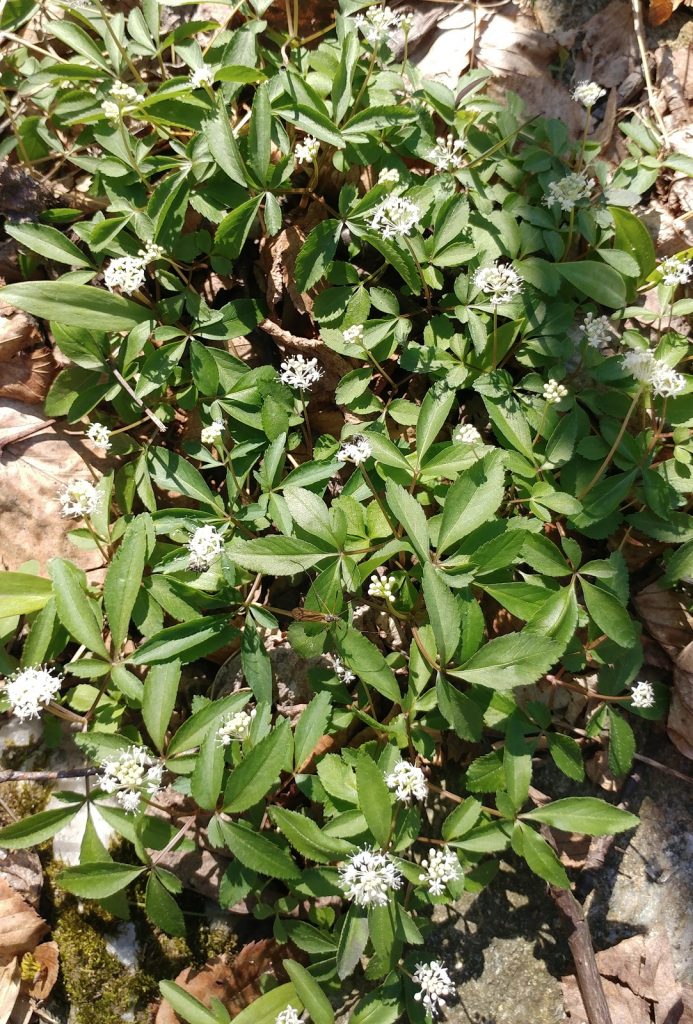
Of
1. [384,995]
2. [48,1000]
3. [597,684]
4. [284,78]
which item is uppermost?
[284,78]

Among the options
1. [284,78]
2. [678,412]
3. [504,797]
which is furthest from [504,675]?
[284,78]

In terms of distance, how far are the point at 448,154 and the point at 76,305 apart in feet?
4.68

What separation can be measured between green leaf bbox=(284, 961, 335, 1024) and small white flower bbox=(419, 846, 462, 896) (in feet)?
1.43

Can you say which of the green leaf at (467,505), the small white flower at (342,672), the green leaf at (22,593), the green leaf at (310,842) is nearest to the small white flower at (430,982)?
the green leaf at (310,842)

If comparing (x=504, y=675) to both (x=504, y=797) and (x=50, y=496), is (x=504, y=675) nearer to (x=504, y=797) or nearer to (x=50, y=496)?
(x=504, y=797)

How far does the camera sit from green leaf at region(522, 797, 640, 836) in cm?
203

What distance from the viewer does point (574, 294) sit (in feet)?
8.51

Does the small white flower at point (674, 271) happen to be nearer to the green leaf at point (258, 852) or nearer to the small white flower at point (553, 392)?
the small white flower at point (553, 392)

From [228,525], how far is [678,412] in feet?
5.17

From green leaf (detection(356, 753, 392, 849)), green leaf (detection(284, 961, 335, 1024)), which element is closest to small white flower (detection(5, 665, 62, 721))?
green leaf (detection(356, 753, 392, 849))

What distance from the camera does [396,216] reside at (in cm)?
226

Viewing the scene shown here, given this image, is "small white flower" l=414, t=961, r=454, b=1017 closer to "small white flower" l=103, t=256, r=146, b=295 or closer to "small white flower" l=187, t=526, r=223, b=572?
"small white flower" l=187, t=526, r=223, b=572

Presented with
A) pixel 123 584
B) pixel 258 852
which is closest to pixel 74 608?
pixel 123 584

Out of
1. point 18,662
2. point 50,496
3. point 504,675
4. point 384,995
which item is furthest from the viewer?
point 50,496
